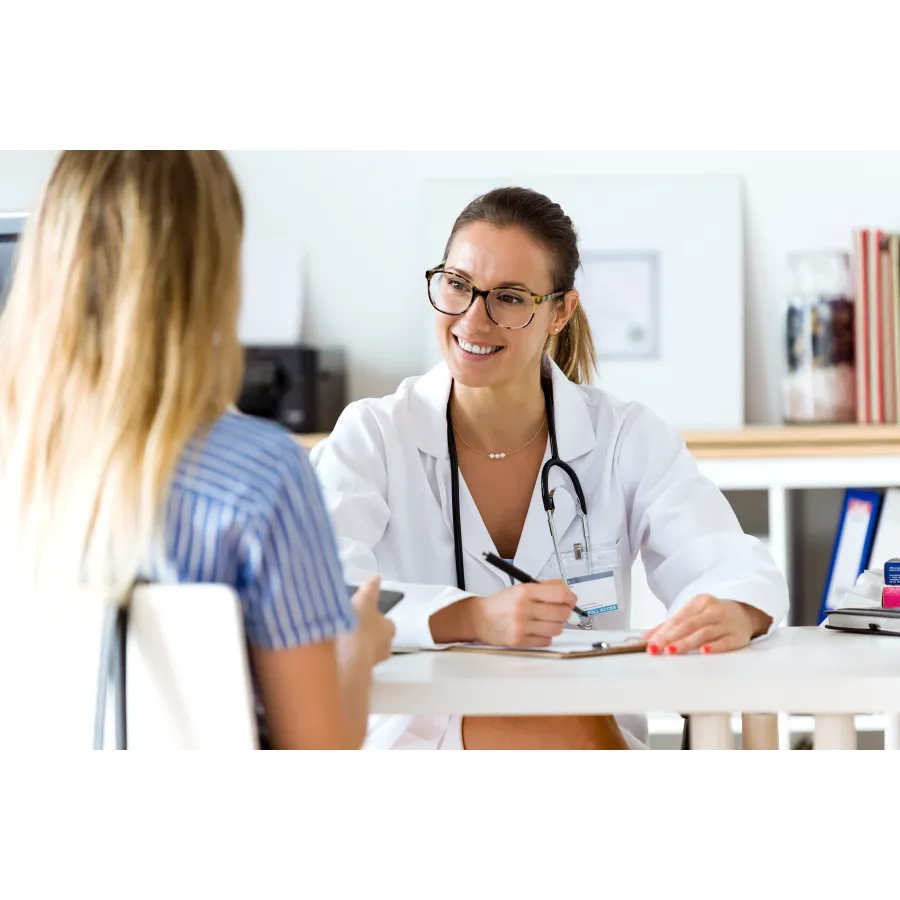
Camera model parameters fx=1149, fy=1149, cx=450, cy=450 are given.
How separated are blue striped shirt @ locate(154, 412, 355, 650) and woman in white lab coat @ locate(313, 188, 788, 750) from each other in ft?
1.62

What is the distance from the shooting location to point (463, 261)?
169 cm

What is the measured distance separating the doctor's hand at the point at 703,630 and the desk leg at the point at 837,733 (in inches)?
5.1

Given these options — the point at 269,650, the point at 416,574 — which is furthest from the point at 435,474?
the point at 269,650

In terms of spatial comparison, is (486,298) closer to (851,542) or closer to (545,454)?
(545,454)

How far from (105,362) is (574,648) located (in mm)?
587

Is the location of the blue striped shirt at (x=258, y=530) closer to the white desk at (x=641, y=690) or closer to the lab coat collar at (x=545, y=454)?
the white desk at (x=641, y=690)

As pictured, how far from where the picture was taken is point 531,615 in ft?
4.13

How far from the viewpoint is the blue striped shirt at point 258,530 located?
927 mm

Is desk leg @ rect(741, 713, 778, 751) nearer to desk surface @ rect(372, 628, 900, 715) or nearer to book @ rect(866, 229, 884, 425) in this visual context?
desk surface @ rect(372, 628, 900, 715)

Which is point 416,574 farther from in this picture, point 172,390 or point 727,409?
point 727,409

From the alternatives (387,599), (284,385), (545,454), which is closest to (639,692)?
(387,599)

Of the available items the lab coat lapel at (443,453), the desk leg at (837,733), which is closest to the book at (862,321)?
the lab coat lapel at (443,453)

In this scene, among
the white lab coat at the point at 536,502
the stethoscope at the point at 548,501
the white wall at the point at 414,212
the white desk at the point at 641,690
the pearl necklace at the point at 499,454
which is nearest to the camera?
the white desk at the point at 641,690

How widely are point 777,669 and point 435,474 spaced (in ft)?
2.20
